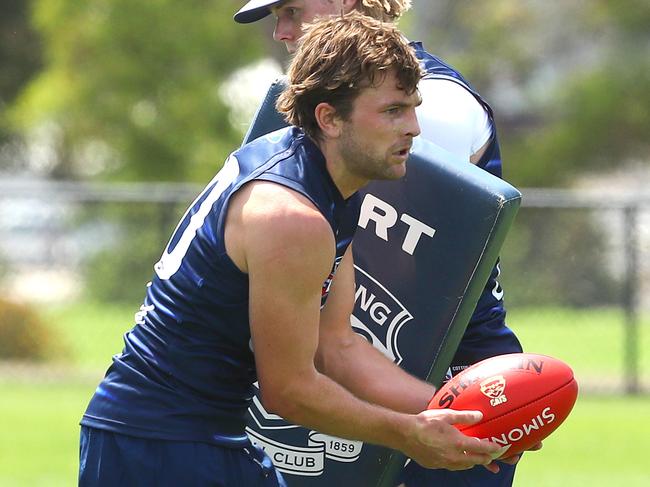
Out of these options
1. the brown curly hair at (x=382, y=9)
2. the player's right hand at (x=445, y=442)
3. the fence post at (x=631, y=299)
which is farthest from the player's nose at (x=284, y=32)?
the fence post at (x=631, y=299)

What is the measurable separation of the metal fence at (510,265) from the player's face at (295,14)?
8243 mm

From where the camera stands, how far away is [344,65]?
3885mm

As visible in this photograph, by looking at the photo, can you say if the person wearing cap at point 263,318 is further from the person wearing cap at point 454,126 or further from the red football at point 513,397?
the person wearing cap at point 454,126

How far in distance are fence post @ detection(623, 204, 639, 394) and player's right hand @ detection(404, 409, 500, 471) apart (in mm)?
9227

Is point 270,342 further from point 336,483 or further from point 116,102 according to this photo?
point 116,102

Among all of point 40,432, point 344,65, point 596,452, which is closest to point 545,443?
point 596,452

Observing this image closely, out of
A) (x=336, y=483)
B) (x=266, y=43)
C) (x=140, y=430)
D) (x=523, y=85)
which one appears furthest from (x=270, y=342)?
(x=523, y=85)

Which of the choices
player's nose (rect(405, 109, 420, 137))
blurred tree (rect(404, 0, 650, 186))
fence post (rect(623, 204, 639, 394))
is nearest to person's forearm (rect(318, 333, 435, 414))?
player's nose (rect(405, 109, 420, 137))

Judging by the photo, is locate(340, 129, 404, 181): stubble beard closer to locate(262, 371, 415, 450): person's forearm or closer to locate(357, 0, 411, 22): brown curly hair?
locate(262, 371, 415, 450): person's forearm

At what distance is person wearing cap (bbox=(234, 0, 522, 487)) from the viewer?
4.61m

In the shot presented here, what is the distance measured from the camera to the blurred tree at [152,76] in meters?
18.5

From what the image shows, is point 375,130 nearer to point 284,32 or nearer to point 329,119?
point 329,119

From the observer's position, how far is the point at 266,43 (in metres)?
19.0

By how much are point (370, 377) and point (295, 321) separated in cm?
65
